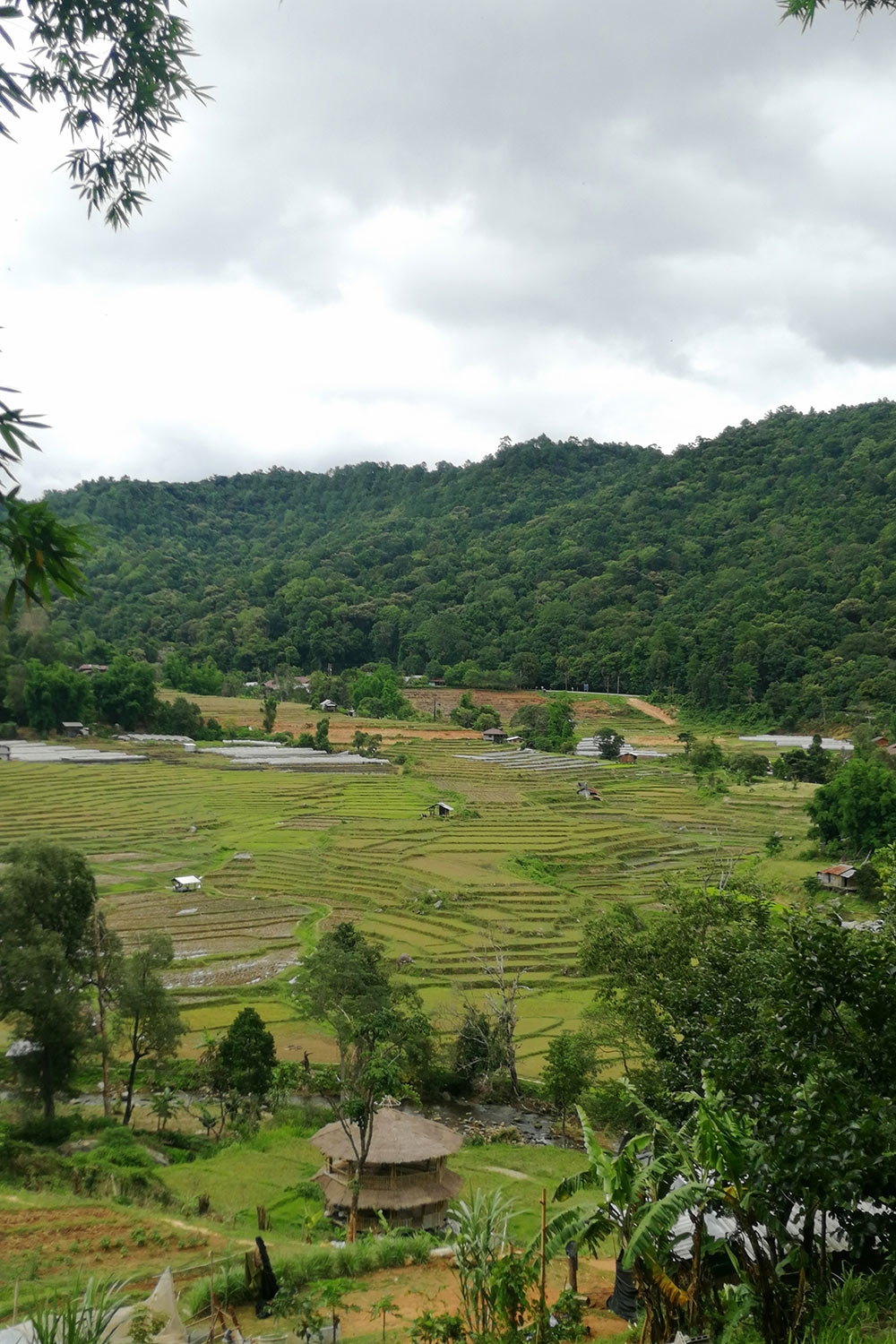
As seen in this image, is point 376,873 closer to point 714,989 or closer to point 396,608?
point 714,989

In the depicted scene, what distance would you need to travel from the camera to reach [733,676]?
65250 millimetres

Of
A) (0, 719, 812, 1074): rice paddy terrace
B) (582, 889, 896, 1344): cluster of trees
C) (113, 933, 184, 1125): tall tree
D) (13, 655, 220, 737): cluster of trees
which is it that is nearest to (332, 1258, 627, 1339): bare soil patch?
(582, 889, 896, 1344): cluster of trees

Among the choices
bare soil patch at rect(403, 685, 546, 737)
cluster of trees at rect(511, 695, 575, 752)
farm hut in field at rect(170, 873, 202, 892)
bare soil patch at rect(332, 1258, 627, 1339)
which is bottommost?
farm hut in field at rect(170, 873, 202, 892)

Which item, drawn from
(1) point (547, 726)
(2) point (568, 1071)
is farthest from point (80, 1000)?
(1) point (547, 726)

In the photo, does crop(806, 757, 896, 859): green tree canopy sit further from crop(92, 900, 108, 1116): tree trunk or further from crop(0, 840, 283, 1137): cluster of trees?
crop(92, 900, 108, 1116): tree trunk

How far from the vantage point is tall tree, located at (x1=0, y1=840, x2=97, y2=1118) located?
40.4 feet

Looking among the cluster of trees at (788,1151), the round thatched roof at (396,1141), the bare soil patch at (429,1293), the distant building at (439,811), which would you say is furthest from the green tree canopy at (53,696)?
the cluster of trees at (788,1151)

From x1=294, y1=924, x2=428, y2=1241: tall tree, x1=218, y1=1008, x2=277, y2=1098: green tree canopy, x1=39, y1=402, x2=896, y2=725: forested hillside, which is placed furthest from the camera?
x1=39, y1=402, x2=896, y2=725: forested hillside

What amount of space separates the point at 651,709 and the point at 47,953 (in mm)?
60049

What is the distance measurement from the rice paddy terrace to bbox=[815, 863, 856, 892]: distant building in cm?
296

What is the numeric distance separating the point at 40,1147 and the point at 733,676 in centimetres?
6055

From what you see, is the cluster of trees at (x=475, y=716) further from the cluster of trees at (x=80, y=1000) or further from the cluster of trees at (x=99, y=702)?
the cluster of trees at (x=80, y=1000)

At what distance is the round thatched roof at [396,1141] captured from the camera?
36.6 feet

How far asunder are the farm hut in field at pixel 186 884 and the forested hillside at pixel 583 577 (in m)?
44.4
